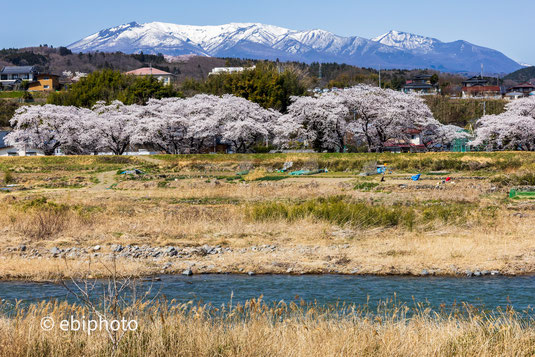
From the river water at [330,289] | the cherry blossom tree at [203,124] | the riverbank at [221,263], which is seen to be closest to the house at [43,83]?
the cherry blossom tree at [203,124]

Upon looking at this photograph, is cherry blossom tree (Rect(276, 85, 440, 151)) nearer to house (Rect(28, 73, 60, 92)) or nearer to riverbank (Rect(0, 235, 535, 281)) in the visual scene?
riverbank (Rect(0, 235, 535, 281))

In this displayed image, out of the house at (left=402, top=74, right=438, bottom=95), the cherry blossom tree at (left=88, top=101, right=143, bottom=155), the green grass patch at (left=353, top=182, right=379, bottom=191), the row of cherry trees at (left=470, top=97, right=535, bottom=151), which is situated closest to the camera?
the green grass patch at (left=353, top=182, right=379, bottom=191)

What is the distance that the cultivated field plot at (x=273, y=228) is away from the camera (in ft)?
58.3

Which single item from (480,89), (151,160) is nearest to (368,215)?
(151,160)

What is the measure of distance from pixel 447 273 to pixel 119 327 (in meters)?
11.4

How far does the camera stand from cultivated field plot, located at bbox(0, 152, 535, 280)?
58.3 feet

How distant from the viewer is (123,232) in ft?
74.1

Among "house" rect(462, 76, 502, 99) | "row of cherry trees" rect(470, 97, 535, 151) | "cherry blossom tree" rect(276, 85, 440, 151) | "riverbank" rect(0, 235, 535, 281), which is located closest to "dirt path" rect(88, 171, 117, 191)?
"riverbank" rect(0, 235, 535, 281)

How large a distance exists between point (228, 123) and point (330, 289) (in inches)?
1957

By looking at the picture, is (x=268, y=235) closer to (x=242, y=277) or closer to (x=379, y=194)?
(x=242, y=277)

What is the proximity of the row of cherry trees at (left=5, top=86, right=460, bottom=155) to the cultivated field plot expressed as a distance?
75.7ft

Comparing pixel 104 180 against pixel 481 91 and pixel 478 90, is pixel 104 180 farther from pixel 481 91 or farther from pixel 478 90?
pixel 478 90

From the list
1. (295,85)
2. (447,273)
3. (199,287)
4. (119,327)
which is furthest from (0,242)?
(295,85)

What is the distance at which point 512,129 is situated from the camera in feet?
208
